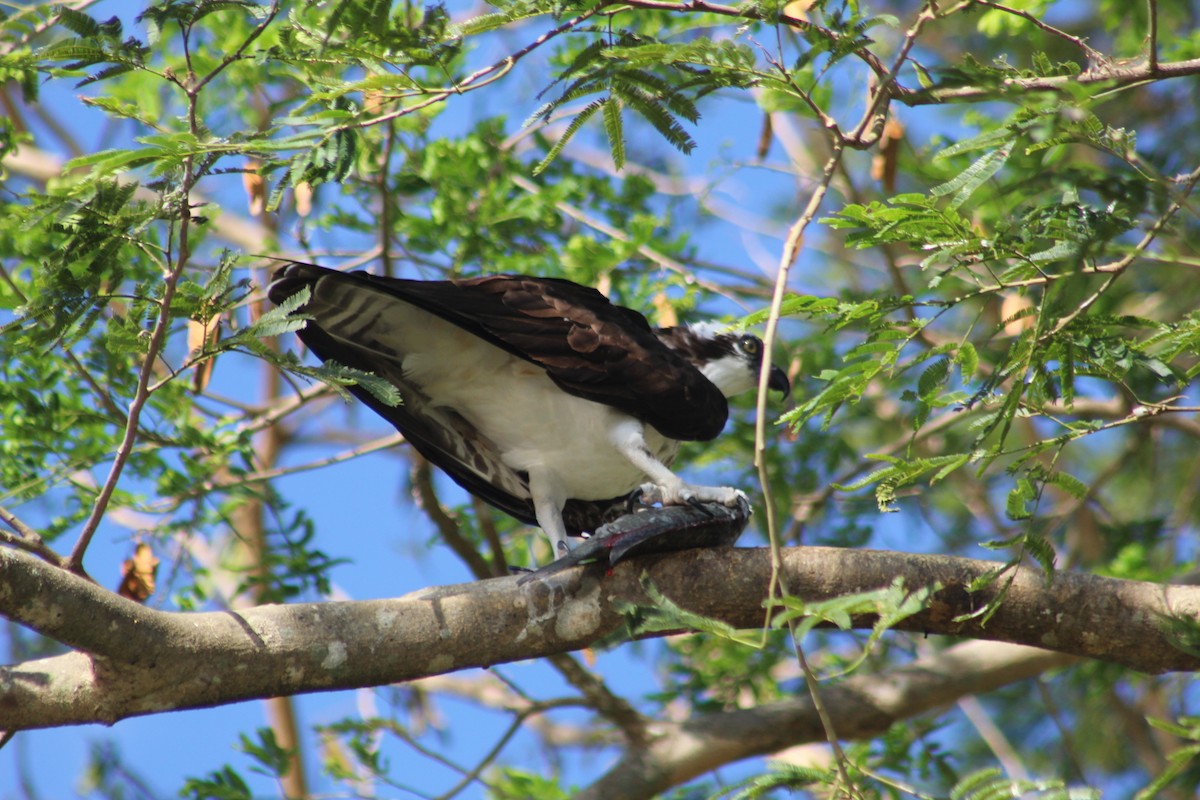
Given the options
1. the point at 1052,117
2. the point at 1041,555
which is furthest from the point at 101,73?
the point at 1041,555

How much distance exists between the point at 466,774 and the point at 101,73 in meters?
4.04

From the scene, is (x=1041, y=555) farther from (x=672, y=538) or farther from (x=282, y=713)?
(x=282, y=713)

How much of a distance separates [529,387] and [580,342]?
40 cm

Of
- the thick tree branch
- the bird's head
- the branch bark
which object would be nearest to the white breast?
the bird's head

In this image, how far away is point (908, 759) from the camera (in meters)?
6.23

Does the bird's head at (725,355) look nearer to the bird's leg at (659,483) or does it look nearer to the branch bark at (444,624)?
the bird's leg at (659,483)

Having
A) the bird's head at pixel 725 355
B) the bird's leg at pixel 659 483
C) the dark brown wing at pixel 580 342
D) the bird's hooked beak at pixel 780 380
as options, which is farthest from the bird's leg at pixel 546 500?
the bird's hooked beak at pixel 780 380

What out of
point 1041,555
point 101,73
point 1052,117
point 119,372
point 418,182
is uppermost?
point 418,182

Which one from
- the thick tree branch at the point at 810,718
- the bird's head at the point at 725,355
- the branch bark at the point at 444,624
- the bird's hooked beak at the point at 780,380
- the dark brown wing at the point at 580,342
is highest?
the bird's head at the point at 725,355

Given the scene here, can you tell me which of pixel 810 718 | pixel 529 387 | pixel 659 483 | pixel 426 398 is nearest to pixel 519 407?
pixel 529 387

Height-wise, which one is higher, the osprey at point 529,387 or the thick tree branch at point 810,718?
the osprey at point 529,387

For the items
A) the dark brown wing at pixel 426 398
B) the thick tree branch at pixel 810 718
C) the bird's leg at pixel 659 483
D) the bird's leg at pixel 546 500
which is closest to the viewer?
the dark brown wing at pixel 426 398

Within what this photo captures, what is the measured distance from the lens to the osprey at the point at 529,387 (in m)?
4.57

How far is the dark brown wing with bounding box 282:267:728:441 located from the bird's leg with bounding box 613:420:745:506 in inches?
4.4
